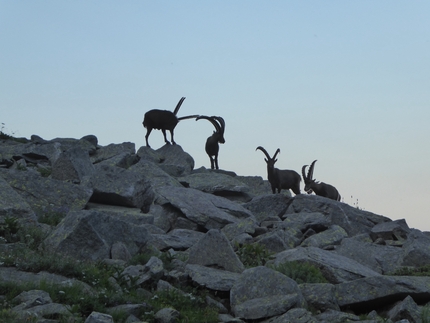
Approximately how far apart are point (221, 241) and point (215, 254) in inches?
10.4

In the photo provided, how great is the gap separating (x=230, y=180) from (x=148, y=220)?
9.28 m

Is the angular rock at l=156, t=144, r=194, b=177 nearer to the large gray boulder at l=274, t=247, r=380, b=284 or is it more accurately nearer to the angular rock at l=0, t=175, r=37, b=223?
the angular rock at l=0, t=175, r=37, b=223

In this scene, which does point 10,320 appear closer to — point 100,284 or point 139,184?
point 100,284

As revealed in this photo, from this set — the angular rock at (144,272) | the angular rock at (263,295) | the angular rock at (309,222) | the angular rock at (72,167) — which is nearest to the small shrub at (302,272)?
the angular rock at (263,295)

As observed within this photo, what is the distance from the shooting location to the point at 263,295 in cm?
940

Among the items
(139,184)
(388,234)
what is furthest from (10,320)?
(388,234)

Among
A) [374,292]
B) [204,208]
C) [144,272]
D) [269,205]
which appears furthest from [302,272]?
[269,205]

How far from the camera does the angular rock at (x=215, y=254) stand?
11.2 m

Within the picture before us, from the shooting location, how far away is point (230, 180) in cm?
2458

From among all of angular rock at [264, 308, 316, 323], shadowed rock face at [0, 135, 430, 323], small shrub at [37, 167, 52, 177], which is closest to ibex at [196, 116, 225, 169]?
shadowed rock face at [0, 135, 430, 323]

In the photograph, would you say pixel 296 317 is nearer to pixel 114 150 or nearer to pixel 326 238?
pixel 326 238

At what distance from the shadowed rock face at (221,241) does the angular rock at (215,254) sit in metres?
0.02

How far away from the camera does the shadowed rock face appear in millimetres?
9414

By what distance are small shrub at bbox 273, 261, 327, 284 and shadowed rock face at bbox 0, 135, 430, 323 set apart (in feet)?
1.06
